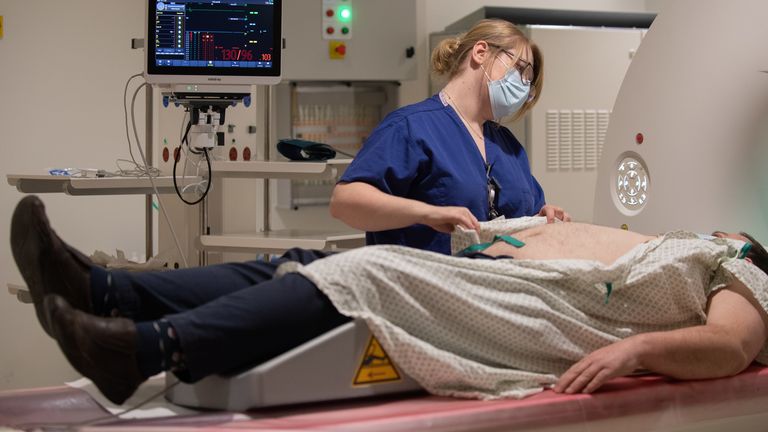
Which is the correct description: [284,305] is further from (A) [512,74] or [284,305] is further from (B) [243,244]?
(B) [243,244]

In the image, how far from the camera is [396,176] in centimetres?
237

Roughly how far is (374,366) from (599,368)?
1.47 feet

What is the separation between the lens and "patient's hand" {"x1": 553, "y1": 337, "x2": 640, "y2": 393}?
1822mm

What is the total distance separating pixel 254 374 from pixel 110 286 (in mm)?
320

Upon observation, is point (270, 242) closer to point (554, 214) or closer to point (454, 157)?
point (454, 157)

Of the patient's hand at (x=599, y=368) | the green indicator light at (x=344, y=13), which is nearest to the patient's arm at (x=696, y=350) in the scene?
the patient's hand at (x=599, y=368)

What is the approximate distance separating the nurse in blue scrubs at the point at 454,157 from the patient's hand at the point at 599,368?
0.44 meters

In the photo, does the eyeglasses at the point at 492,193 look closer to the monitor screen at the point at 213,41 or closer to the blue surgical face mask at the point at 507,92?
the blue surgical face mask at the point at 507,92

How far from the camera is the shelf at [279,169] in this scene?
318 cm

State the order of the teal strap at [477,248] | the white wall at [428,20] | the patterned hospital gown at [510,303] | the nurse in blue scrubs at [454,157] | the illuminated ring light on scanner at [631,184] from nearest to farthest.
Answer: the patterned hospital gown at [510,303] < the teal strap at [477,248] < the nurse in blue scrubs at [454,157] < the illuminated ring light on scanner at [631,184] < the white wall at [428,20]

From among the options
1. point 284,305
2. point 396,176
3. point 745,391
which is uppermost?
point 396,176

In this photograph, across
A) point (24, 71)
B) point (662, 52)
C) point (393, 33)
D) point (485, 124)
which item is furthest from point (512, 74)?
point (24, 71)

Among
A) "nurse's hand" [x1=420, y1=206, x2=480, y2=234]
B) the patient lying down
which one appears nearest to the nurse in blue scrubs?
"nurse's hand" [x1=420, y1=206, x2=480, y2=234]

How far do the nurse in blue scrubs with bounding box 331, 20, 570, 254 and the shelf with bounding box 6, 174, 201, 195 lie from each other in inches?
41.3
